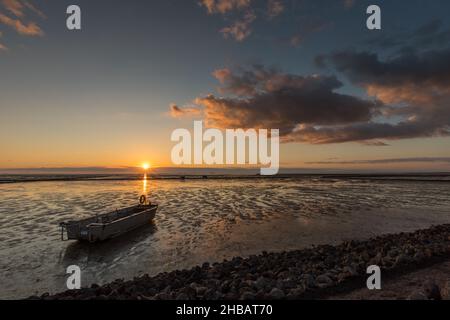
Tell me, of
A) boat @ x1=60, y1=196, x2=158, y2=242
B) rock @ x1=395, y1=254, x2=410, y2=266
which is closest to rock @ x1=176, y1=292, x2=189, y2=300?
rock @ x1=395, y1=254, x2=410, y2=266

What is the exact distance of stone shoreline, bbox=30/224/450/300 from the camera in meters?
9.47

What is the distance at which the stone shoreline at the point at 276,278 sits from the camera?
947cm

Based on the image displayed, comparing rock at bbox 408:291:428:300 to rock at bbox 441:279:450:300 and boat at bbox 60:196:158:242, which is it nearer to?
rock at bbox 441:279:450:300

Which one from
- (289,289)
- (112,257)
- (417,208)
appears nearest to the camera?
(289,289)

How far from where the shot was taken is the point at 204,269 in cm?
1265

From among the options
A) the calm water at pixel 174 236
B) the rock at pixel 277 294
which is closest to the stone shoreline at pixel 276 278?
the rock at pixel 277 294

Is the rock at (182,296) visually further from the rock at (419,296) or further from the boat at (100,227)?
the boat at (100,227)

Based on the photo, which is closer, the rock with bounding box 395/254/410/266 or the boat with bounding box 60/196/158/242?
the rock with bounding box 395/254/410/266

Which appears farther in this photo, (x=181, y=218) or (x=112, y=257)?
(x=181, y=218)

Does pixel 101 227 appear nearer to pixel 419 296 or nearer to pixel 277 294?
pixel 277 294
